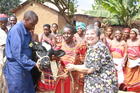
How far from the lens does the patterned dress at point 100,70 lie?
14.6ft

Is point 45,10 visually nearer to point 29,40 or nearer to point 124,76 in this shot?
point 124,76

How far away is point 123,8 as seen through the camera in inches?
648

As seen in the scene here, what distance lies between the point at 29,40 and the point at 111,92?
1.33 metres

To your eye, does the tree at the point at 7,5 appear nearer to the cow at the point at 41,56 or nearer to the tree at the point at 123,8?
the tree at the point at 123,8

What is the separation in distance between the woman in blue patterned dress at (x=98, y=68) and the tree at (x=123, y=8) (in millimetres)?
11951

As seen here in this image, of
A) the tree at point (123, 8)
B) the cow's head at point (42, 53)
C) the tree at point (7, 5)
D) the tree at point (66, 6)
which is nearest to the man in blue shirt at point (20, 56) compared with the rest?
the cow's head at point (42, 53)

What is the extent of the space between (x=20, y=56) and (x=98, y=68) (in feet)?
3.42

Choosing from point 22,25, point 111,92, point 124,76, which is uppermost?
point 22,25

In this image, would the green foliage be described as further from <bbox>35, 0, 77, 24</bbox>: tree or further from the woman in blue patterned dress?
the woman in blue patterned dress

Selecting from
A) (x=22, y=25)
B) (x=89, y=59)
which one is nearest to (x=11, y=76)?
(x=22, y=25)

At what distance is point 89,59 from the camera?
4.48 meters

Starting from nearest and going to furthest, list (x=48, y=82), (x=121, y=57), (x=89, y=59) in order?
(x=89, y=59)
(x=48, y=82)
(x=121, y=57)

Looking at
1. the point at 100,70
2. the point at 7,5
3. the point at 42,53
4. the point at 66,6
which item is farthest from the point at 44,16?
the point at 100,70

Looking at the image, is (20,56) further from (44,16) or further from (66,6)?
(44,16)
